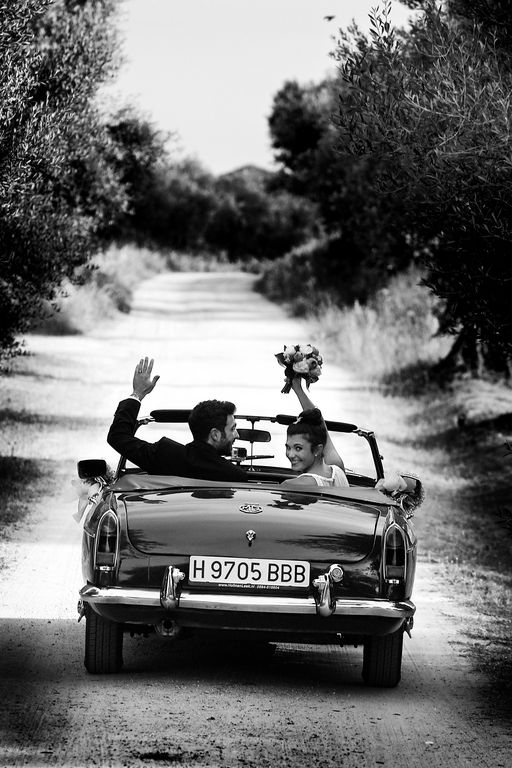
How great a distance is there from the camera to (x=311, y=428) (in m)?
7.54

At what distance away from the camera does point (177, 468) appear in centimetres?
710

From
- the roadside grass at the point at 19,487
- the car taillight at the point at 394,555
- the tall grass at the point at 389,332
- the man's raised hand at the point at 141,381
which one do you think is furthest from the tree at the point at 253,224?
the car taillight at the point at 394,555

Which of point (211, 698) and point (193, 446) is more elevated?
point (193, 446)

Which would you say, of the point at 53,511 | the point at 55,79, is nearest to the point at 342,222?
the point at 55,79

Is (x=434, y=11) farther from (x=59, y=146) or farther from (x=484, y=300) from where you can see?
(x=59, y=146)

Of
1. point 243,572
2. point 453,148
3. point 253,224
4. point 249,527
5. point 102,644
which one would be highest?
point 453,148

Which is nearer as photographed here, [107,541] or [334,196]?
[107,541]

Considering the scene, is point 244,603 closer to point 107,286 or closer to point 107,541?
point 107,541

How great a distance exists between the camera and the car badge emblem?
6512 millimetres

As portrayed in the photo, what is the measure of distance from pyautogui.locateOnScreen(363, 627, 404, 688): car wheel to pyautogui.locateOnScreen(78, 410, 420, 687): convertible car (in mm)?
25

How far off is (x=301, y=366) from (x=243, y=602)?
88.4 inches

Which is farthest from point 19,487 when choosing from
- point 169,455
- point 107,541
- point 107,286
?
point 107,286

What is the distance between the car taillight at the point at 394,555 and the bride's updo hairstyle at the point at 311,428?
42.4 inches

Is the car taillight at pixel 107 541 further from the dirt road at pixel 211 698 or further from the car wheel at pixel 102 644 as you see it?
the dirt road at pixel 211 698
